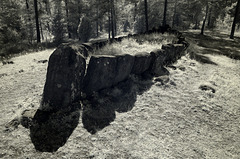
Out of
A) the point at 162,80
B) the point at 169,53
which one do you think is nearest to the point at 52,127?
the point at 162,80

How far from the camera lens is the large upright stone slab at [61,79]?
4.85 metres

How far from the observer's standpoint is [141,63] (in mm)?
7238

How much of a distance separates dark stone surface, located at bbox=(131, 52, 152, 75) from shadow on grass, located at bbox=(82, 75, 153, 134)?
47 cm

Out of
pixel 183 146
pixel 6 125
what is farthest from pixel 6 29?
pixel 183 146

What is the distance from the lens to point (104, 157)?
3689mm

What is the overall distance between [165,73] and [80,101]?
5071 mm

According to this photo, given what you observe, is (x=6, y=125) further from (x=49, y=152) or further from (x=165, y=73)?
(x=165, y=73)

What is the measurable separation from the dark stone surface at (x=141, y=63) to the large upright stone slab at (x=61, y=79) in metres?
3.06

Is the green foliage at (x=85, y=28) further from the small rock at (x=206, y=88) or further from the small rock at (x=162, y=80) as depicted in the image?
the small rock at (x=206, y=88)

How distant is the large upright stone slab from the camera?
4852 millimetres

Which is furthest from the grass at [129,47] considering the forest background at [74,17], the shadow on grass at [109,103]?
the forest background at [74,17]

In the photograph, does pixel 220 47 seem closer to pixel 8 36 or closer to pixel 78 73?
pixel 78 73

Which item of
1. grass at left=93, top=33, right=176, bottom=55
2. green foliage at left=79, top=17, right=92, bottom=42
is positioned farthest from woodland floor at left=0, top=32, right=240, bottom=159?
green foliage at left=79, top=17, right=92, bottom=42

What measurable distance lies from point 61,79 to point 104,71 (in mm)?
1663
